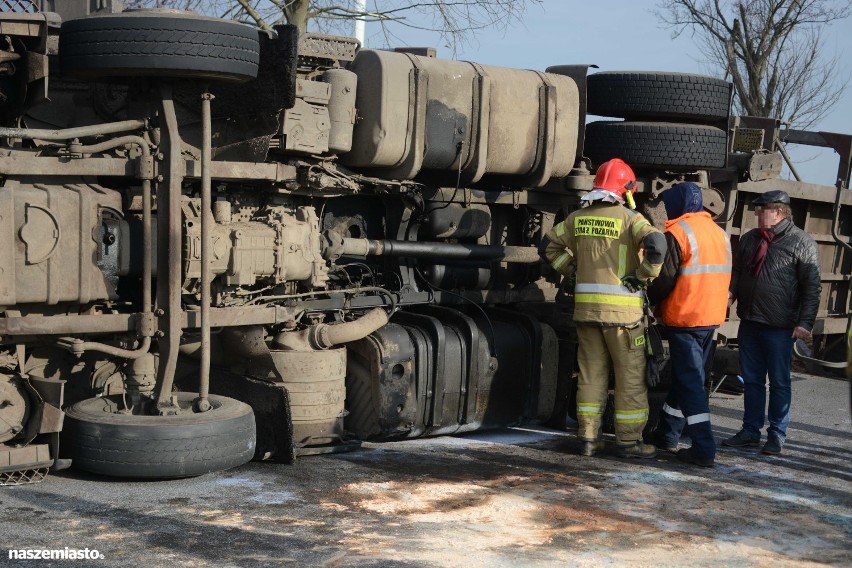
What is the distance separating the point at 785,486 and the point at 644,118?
9.92 feet

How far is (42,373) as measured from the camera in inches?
268

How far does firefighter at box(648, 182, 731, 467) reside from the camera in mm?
7727

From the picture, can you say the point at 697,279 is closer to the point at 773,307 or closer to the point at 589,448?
the point at 773,307

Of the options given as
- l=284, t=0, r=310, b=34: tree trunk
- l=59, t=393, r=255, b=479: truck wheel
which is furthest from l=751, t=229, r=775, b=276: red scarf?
l=284, t=0, r=310, b=34: tree trunk

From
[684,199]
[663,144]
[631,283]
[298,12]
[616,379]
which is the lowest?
[616,379]

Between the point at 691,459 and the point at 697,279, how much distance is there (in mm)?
1147

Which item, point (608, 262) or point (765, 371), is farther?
point (765, 371)

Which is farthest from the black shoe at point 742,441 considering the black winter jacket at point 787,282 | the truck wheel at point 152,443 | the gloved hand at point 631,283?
the truck wheel at point 152,443

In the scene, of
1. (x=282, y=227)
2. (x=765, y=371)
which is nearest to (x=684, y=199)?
(x=765, y=371)

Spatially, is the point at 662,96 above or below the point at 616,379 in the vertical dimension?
above

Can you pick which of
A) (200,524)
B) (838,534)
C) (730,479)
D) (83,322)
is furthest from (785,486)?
(83,322)

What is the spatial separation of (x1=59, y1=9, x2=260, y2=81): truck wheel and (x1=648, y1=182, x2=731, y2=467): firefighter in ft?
10.2

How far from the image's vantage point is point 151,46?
607 cm

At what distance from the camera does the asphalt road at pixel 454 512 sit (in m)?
5.38
